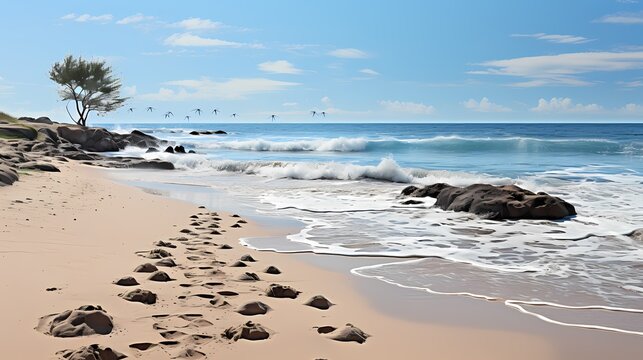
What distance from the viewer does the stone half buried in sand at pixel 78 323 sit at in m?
3.36

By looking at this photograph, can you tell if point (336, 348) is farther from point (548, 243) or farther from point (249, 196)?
point (249, 196)

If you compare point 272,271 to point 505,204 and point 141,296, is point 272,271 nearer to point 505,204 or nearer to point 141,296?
point 141,296

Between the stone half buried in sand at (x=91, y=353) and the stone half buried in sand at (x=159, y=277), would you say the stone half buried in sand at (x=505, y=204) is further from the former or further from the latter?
the stone half buried in sand at (x=91, y=353)

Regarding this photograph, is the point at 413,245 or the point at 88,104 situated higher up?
the point at 88,104

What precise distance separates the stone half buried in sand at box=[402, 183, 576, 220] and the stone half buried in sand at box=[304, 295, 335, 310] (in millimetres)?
6169

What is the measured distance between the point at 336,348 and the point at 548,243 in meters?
5.20

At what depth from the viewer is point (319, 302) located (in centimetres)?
459

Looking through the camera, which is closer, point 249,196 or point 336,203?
point 336,203

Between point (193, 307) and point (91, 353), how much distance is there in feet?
3.95

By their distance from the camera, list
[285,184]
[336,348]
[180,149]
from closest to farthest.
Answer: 1. [336,348]
2. [285,184]
3. [180,149]

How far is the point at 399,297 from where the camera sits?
505 cm

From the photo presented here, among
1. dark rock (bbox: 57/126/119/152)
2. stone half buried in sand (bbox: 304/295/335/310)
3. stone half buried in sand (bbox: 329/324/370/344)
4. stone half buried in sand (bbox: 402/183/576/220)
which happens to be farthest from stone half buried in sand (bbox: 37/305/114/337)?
dark rock (bbox: 57/126/119/152)

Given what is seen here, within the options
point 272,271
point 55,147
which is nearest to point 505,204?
point 272,271

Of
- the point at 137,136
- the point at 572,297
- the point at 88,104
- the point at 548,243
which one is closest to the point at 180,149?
the point at 137,136
